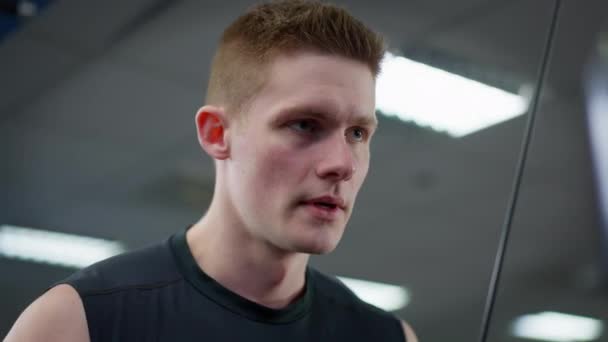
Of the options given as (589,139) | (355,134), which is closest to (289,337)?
(355,134)

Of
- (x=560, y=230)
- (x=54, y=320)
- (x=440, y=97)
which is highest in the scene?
(x=440, y=97)

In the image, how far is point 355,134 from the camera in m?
1.00

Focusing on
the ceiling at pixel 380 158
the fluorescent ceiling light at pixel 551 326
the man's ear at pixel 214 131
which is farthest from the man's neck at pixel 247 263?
the fluorescent ceiling light at pixel 551 326

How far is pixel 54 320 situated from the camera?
0.88 metres

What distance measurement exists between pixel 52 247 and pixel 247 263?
2758 millimetres

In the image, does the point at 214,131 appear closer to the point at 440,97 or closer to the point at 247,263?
the point at 247,263

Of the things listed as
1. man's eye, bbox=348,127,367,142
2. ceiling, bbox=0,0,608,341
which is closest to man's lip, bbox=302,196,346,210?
man's eye, bbox=348,127,367,142

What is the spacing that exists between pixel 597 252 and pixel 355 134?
7.36 feet

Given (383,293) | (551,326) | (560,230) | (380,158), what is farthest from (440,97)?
(383,293)

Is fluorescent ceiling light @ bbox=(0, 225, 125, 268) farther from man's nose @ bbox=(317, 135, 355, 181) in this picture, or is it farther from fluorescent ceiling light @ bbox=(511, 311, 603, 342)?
man's nose @ bbox=(317, 135, 355, 181)

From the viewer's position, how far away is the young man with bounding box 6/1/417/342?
3.05ft

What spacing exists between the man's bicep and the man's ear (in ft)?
0.90

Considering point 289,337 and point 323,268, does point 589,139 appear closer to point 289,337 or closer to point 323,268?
point 323,268

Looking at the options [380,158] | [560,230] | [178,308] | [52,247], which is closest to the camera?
[178,308]
